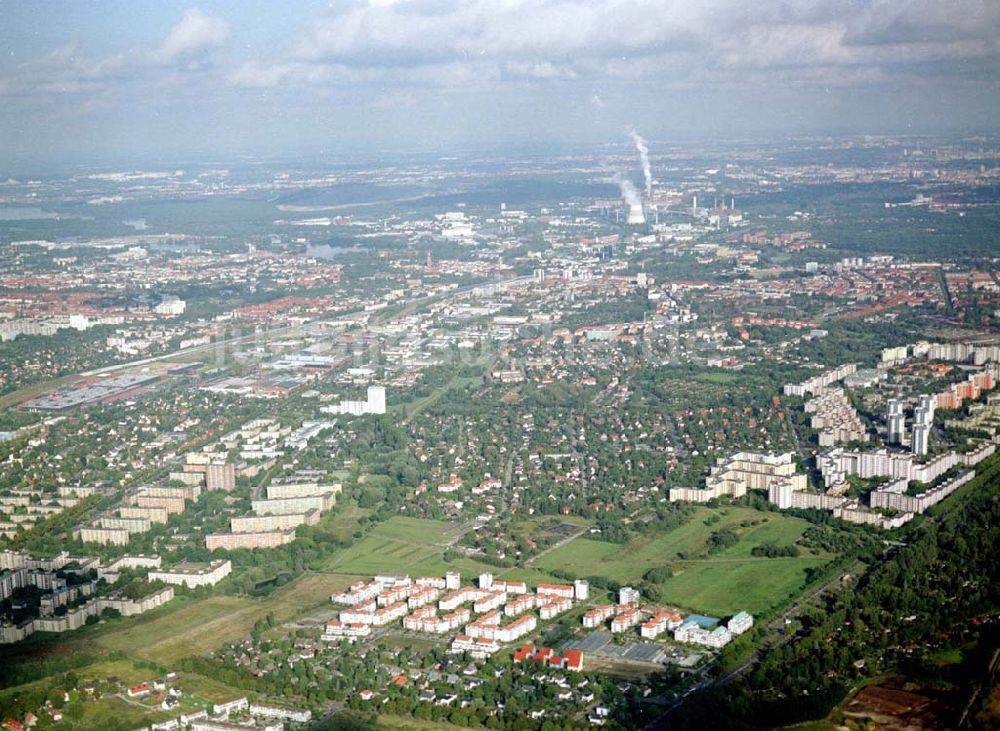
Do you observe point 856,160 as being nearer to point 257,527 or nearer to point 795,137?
point 795,137

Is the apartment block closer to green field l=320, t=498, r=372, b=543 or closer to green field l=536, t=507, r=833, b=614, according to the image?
green field l=320, t=498, r=372, b=543

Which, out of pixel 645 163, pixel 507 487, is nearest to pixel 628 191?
pixel 645 163

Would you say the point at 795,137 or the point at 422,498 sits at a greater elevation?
the point at 795,137

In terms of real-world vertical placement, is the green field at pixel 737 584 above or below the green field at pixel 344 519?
below

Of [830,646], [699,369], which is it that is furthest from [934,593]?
[699,369]

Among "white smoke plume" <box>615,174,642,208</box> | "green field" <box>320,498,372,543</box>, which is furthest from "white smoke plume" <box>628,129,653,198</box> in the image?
"green field" <box>320,498,372,543</box>

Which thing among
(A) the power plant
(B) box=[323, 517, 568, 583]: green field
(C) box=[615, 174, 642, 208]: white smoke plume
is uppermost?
(C) box=[615, 174, 642, 208]: white smoke plume

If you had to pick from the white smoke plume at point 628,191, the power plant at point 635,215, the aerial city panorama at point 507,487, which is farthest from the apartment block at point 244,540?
the white smoke plume at point 628,191

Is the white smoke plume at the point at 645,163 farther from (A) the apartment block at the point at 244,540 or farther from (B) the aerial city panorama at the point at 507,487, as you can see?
(A) the apartment block at the point at 244,540
